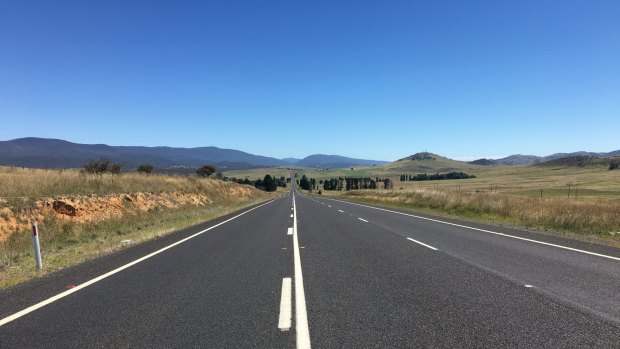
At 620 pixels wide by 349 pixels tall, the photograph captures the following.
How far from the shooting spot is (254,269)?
29.2ft

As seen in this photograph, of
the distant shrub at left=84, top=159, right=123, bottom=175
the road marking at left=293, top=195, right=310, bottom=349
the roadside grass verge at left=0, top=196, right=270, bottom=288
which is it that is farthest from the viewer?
the distant shrub at left=84, top=159, right=123, bottom=175

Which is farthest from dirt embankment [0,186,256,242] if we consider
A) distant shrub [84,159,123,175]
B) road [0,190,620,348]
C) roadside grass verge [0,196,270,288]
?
road [0,190,620,348]

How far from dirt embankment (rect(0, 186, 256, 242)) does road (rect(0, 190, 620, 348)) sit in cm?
701

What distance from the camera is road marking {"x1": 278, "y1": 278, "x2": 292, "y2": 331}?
5238 mm

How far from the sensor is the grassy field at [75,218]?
11.3m

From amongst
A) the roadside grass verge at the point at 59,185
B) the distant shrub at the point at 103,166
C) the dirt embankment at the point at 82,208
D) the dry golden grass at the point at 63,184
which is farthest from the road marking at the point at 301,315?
the distant shrub at the point at 103,166

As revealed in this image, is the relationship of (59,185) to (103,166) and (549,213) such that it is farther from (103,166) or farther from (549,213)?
(549,213)

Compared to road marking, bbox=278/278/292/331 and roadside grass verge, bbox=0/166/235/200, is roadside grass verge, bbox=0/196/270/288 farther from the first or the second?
road marking, bbox=278/278/292/331

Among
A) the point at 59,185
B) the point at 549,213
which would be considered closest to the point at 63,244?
the point at 59,185

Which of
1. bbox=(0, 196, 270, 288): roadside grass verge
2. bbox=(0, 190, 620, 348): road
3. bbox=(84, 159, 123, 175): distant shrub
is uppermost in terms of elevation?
bbox=(84, 159, 123, 175): distant shrub

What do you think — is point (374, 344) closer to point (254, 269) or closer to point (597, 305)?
point (597, 305)

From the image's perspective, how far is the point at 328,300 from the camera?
6352 mm

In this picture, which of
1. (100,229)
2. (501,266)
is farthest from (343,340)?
(100,229)

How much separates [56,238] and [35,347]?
40.1 feet
